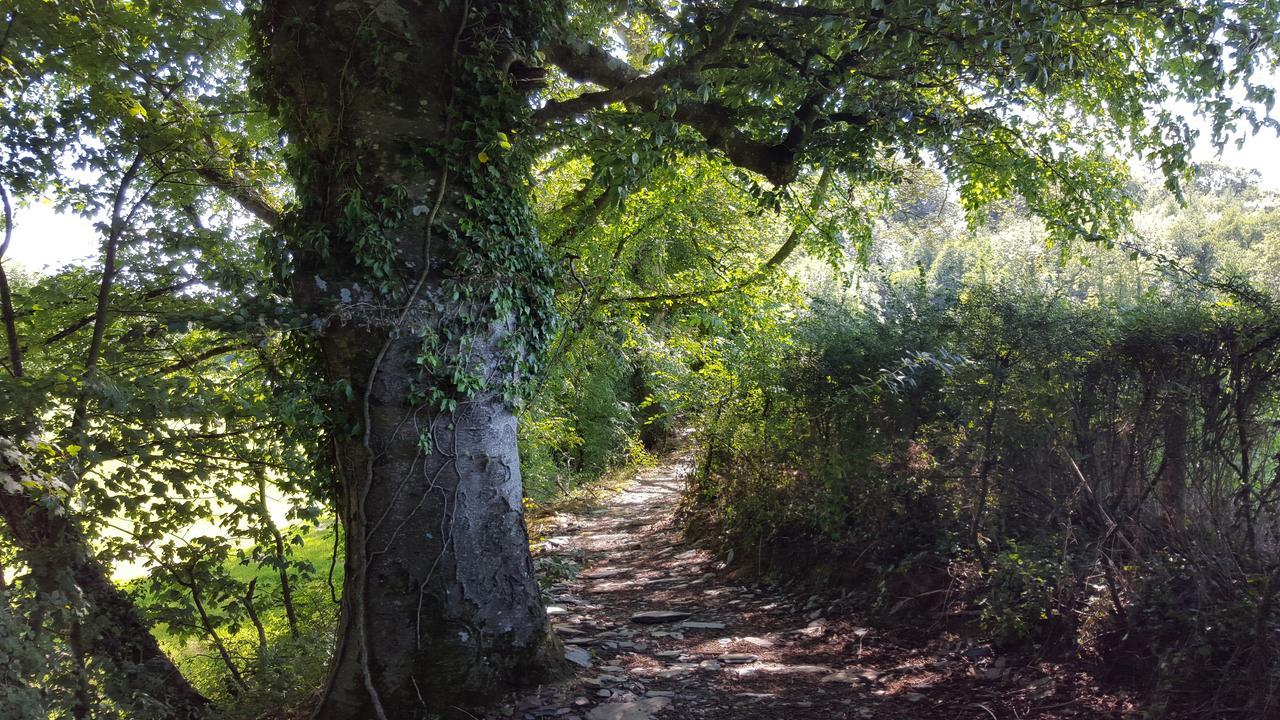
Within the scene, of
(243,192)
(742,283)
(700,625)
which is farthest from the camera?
(742,283)

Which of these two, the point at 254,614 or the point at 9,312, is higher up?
the point at 9,312

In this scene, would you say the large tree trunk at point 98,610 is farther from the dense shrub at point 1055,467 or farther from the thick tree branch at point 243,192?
the dense shrub at point 1055,467

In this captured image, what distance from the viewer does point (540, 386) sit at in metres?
5.41

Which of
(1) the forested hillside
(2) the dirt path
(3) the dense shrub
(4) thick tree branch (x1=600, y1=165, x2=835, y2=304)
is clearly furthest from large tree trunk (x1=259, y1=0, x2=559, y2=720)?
(4) thick tree branch (x1=600, y1=165, x2=835, y2=304)

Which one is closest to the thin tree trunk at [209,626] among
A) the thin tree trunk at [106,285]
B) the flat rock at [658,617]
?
the thin tree trunk at [106,285]

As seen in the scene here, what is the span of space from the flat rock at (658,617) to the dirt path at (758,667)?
1 centimetres

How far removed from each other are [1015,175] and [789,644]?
4588 mm

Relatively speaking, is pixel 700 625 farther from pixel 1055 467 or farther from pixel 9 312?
pixel 9 312

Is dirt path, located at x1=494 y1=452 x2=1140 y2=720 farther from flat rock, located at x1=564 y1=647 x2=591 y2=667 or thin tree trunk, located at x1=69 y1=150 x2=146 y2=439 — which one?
thin tree trunk, located at x1=69 y1=150 x2=146 y2=439

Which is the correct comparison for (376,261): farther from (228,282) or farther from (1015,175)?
(1015,175)

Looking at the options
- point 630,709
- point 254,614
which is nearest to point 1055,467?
point 630,709

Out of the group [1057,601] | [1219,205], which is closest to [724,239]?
[1057,601]

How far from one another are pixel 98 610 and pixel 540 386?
313 centimetres

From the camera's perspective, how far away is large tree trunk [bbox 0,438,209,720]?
173 inches
